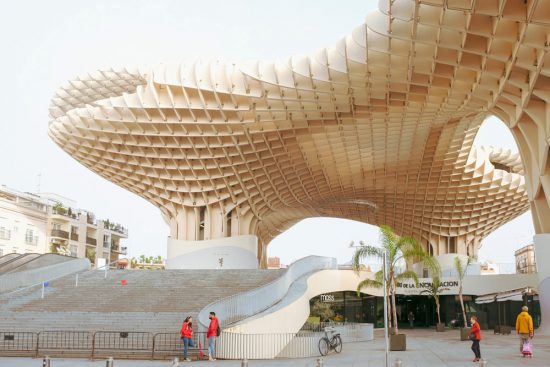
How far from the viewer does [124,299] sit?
29891 millimetres

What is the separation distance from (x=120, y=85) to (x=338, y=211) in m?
40.3

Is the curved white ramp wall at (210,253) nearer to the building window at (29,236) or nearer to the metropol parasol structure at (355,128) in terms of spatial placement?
the metropol parasol structure at (355,128)

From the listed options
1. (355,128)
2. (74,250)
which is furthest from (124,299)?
(74,250)

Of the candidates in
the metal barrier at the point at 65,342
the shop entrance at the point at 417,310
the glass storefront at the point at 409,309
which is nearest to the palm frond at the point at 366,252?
the metal barrier at the point at 65,342

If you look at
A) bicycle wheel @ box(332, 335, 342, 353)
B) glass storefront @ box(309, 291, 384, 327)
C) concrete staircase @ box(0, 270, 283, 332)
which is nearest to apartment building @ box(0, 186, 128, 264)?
glass storefront @ box(309, 291, 384, 327)

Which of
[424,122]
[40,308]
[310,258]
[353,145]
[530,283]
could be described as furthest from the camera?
[530,283]

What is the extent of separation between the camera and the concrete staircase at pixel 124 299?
2597 cm

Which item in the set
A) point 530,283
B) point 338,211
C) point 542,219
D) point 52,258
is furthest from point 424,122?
point 338,211

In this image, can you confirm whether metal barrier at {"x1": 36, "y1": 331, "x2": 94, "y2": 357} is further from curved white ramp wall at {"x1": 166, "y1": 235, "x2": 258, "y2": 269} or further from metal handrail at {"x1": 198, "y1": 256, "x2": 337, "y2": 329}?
curved white ramp wall at {"x1": 166, "y1": 235, "x2": 258, "y2": 269}

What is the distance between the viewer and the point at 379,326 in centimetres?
5603

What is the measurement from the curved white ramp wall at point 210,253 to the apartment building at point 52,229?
1878 centimetres

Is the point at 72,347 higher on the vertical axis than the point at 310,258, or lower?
lower

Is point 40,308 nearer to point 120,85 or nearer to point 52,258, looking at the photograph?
point 52,258

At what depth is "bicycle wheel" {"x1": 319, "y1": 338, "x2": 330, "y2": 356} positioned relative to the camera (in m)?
23.7
